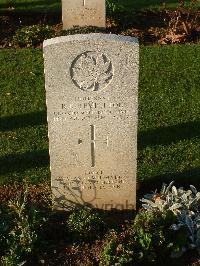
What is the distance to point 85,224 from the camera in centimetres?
637

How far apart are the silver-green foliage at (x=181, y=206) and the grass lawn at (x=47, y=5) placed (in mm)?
6397

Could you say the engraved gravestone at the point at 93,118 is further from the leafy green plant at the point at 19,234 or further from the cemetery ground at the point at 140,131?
the leafy green plant at the point at 19,234

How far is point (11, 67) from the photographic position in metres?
10.4

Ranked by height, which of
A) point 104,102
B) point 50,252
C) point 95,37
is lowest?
point 50,252

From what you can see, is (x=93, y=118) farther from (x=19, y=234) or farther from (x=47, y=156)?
(x=47, y=156)

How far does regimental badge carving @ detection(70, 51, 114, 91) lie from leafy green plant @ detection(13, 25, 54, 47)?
5352 mm

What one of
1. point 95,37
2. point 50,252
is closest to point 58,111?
point 95,37

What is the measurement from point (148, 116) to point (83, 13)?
3.38 m

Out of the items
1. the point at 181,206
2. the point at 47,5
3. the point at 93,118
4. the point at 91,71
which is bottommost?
the point at 181,206

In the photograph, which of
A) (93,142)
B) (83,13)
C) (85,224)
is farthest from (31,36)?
(85,224)

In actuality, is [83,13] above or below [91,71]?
below

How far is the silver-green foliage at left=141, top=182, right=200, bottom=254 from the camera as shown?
250 inches

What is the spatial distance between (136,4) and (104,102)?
702cm

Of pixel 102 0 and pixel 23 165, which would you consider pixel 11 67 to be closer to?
pixel 102 0
